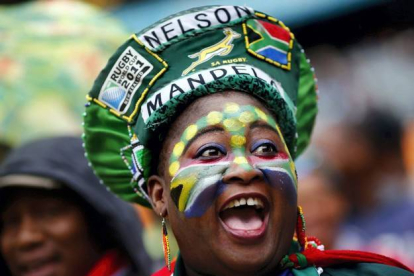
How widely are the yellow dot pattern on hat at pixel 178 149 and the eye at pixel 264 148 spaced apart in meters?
0.24

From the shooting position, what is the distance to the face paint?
3463 millimetres

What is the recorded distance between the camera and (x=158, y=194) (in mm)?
3768

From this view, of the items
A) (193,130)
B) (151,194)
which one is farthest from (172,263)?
(193,130)

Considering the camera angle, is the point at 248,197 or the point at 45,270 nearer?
the point at 248,197

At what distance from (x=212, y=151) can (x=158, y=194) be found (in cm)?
33

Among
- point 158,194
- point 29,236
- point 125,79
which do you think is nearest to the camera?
point 158,194

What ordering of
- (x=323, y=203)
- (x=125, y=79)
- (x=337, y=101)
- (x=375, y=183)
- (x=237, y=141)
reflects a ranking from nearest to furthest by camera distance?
(x=237, y=141)
(x=125, y=79)
(x=323, y=203)
(x=375, y=183)
(x=337, y=101)

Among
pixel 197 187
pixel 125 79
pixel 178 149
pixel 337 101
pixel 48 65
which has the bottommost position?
pixel 197 187

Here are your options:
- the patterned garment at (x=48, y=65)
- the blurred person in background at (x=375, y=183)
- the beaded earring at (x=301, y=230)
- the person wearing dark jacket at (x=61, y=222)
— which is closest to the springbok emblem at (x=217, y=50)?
the beaded earring at (x=301, y=230)

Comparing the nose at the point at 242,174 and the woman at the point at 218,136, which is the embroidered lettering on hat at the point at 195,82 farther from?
the nose at the point at 242,174

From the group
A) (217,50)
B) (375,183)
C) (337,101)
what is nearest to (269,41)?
(217,50)

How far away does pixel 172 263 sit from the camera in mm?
4020

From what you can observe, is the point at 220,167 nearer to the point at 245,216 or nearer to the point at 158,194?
the point at 245,216

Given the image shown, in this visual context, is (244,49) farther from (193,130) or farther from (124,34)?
(124,34)
